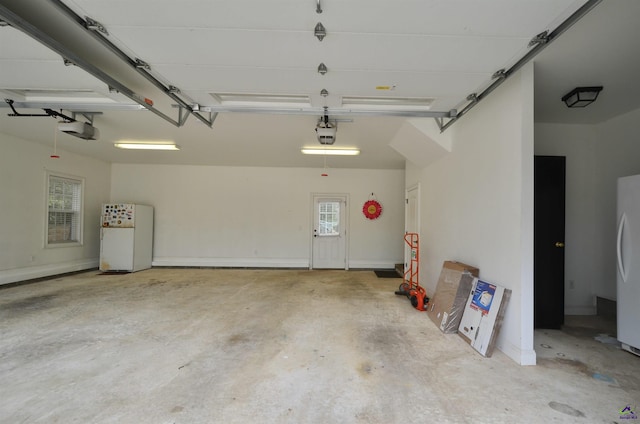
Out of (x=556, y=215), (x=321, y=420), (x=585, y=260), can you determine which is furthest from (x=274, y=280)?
(x=585, y=260)

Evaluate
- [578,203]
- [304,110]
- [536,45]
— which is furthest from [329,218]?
[536,45]

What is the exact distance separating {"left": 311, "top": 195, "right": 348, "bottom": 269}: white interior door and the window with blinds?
5695 mm

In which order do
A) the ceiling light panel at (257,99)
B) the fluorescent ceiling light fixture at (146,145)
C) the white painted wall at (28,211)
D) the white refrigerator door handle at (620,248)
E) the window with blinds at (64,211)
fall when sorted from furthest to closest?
the window with blinds at (64,211) → the fluorescent ceiling light fixture at (146,145) → the white painted wall at (28,211) → the ceiling light panel at (257,99) → the white refrigerator door handle at (620,248)

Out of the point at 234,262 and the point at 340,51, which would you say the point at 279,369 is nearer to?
the point at 340,51

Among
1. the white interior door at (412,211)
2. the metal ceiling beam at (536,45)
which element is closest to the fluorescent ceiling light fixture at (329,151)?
the white interior door at (412,211)

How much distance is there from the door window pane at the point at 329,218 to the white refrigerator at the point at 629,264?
5222 mm

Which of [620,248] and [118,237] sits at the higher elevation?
[620,248]

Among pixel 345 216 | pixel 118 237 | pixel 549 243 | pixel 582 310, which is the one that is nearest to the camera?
pixel 549 243

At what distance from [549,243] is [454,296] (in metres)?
1.36

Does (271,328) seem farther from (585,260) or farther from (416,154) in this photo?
(585,260)

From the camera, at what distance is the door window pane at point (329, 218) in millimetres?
7242

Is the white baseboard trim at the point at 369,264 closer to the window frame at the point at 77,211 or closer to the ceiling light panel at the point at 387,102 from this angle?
the ceiling light panel at the point at 387,102

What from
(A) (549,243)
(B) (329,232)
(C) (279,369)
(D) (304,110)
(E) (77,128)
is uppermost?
(D) (304,110)

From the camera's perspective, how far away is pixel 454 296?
3125mm
